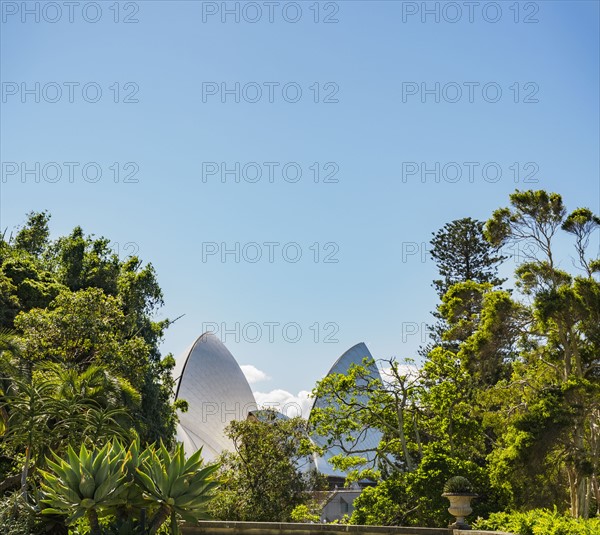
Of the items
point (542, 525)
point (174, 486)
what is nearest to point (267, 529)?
point (174, 486)

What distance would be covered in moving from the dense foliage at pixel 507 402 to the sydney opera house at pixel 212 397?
23065mm

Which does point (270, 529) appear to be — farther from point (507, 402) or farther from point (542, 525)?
point (507, 402)

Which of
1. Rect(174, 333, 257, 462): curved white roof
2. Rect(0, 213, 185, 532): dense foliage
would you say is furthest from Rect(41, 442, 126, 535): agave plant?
Rect(174, 333, 257, 462): curved white roof

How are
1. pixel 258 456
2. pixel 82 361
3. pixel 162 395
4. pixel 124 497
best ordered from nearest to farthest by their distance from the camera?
1. pixel 124 497
2. pixel 82 361
3. pixel 258 456
4. pixel 162 395

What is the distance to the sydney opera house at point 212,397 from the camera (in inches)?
1732

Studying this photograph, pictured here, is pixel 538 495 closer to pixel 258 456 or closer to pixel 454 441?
pixel 454 441

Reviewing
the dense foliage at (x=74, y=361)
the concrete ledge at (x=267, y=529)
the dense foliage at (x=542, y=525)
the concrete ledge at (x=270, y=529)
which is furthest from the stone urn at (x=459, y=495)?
the dense foliage at (x=74, y=361)

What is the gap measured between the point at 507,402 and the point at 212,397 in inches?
1195

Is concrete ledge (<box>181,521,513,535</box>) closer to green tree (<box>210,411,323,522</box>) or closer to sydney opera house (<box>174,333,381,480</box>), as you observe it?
green tree (<box>210,411,323,522</box>)

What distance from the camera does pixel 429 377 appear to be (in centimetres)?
2058

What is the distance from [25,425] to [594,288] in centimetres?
1262

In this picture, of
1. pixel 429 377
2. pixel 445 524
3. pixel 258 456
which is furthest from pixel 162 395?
pixel 445 524

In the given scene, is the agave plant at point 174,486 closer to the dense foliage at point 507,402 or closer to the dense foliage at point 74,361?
the dense foliage at point 74,361

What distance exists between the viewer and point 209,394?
46.5m
